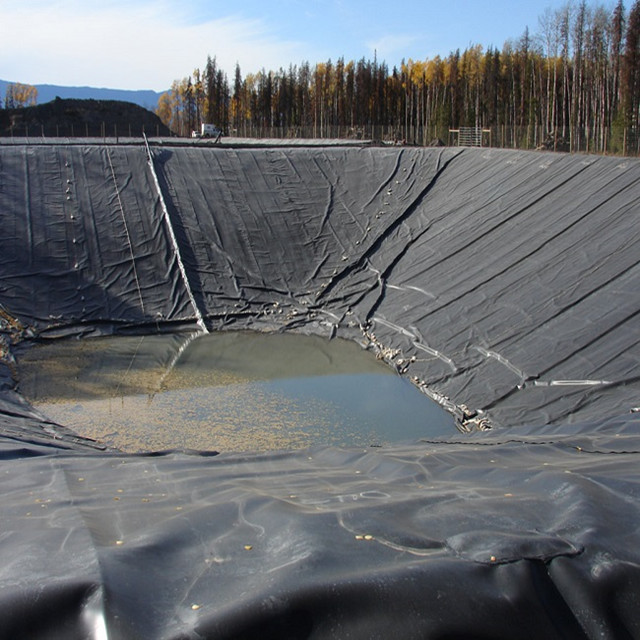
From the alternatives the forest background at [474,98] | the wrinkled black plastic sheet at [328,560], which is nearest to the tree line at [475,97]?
the forest background at [474,98]

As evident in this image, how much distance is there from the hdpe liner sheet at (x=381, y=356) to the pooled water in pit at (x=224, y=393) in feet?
1.43

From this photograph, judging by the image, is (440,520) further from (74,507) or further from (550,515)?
(74,507)

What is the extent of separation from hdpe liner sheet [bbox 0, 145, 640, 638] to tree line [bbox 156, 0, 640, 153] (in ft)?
35.3

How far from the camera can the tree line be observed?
76.4ft

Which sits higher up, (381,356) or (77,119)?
(77,119)

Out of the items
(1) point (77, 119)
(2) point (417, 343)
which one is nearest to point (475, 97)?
(1) point (77, 119)

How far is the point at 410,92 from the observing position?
119ft

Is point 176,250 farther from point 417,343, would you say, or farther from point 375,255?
point 417,343

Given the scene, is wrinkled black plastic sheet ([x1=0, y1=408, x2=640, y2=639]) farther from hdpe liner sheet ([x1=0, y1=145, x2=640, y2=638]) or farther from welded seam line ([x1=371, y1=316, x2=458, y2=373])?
welded seam line ([x1=371, y1=316, x2=458, y2=373])

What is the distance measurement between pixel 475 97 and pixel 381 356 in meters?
27.4

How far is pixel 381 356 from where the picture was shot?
396 inches

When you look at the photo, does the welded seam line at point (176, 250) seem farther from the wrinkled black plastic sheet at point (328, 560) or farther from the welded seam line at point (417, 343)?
the wrinkled black plastic sheet at point (328, 560)

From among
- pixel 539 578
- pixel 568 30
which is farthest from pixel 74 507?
pixel 568 30

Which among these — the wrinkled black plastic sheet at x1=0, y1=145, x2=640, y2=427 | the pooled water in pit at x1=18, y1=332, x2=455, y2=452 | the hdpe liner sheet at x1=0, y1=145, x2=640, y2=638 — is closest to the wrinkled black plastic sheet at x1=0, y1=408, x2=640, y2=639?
the hdpe liner sheet at x1=0, y1=145, x2=640, y2=638
